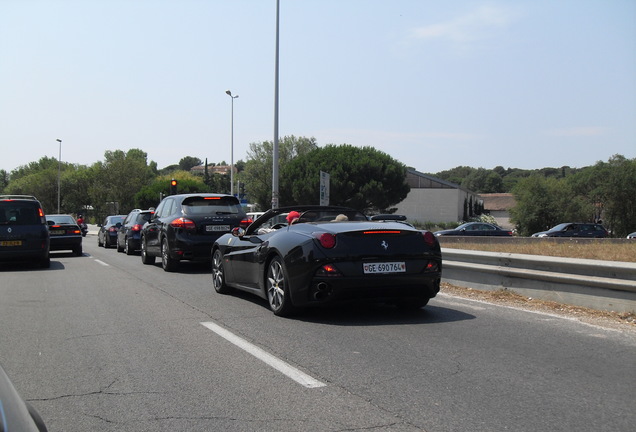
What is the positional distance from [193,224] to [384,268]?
753 centimetres

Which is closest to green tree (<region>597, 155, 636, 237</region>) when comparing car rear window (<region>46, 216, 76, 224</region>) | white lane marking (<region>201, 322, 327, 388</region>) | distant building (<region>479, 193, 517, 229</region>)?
car rear window (<region>46, 216, 76, 224</region>)

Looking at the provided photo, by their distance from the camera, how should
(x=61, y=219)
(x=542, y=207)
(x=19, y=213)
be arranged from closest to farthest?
1. (x=19, y=213)
2. (x=61, y=219)
3. (x=542, y=207)

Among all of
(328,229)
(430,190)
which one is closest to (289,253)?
(328,229)

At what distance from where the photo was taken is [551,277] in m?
8.52

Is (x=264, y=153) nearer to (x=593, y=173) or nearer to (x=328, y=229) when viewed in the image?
(x=593, y=173)

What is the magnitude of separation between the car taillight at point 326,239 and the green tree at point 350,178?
5569 cm

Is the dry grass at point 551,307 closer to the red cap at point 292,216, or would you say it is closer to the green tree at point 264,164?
the red cap at point 292,216

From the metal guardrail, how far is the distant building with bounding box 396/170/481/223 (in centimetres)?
7231

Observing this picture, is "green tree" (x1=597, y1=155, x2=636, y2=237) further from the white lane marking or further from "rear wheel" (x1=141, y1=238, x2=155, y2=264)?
the white lane marking

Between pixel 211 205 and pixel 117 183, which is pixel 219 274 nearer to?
pixel 211 205

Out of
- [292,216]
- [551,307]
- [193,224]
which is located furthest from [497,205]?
[292,216]

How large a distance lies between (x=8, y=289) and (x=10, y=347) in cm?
568

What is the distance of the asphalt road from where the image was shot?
402cm

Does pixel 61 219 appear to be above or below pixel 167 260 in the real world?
above
